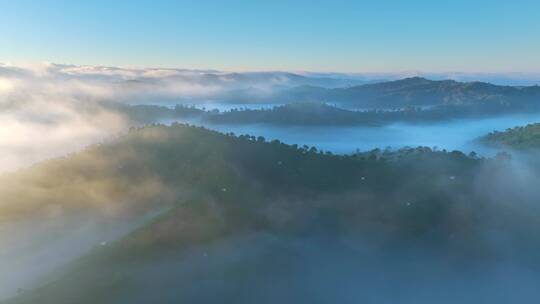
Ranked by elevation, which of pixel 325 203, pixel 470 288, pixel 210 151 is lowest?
pixel 470 288

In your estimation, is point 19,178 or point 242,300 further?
point 19,178

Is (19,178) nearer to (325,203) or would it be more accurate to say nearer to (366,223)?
(325,203)

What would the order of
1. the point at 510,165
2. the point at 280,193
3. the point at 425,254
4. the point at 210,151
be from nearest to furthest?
the point at 425,254 < the point at 280,193 < the point at 210,151 < the point at 510,165

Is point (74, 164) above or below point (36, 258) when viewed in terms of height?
above

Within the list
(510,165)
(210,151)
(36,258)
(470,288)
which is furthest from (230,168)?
(510,165)

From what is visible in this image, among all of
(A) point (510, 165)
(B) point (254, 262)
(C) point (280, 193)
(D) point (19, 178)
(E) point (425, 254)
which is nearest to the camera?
(B) point (254, 262)

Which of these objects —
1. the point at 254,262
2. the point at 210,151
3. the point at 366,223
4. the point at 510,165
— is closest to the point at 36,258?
the point at 254,262
